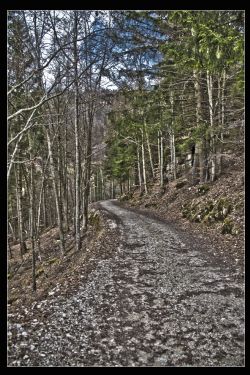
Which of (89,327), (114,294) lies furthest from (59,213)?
(89,327)

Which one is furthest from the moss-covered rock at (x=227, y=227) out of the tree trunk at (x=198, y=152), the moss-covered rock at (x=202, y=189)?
the tree trunk at (x=198, y=152)

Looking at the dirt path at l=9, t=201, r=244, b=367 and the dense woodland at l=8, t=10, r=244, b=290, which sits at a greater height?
the dense woodland at l=8, t=10, r=244, b=290

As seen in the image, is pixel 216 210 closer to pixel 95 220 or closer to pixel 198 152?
pixel 198 152

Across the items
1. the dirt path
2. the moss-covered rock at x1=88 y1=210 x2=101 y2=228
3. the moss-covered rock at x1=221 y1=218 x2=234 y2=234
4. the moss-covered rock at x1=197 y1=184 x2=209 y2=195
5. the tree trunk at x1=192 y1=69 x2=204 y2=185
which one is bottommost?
the dirt path

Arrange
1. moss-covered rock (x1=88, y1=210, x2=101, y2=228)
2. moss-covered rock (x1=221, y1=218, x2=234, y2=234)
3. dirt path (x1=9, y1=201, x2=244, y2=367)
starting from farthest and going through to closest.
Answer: moss-covered rock (x1=88, y1=210, x2=101, y2=228) → moss-covered rock (x1=221, y1=218, x2=234, y2=234) → dirt path (x1=9, y1=201, x2=244, y2=367)

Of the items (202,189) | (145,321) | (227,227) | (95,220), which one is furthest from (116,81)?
(145,321)

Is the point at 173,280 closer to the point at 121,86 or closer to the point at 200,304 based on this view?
the point at 200,304

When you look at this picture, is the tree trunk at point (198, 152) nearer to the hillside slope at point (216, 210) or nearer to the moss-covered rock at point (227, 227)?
the hillside slope at point (216, 210)

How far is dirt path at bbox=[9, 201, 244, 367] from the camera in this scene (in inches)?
161

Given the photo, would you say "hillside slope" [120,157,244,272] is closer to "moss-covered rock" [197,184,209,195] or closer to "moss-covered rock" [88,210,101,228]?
"moss-covered rock" [197,184,209,195]

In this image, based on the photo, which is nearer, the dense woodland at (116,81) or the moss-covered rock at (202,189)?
the dense woodland at (116,81)

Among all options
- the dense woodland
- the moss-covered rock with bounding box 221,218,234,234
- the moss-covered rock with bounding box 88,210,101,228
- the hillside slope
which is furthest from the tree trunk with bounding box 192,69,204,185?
the moss-covered rock with bounding box 88,210,101,228

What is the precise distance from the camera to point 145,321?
5062 mm

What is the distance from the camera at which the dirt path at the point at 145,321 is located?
4.09 m
